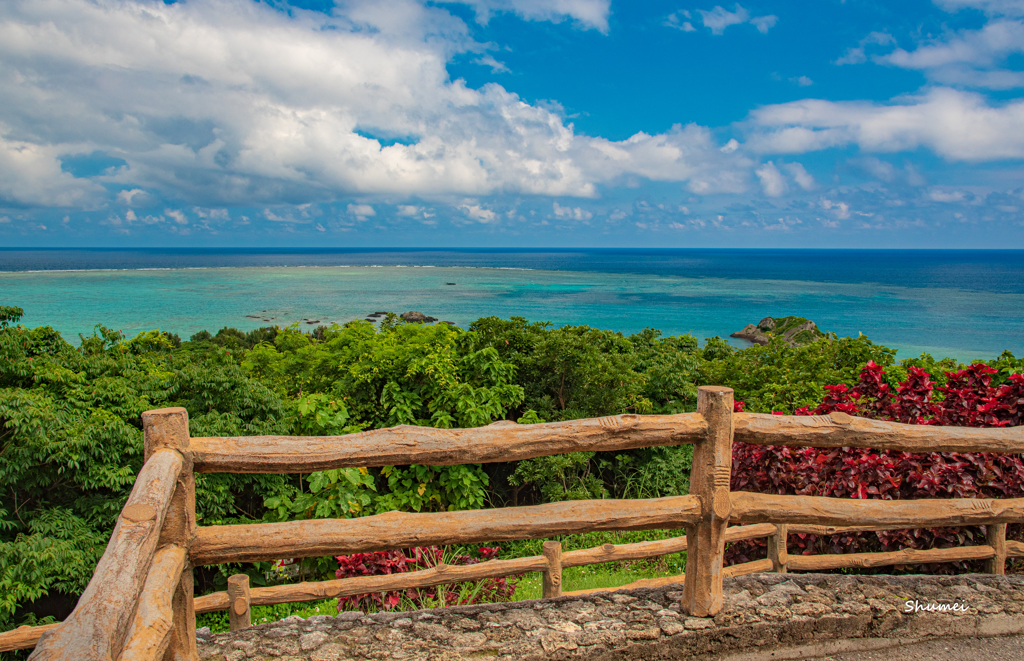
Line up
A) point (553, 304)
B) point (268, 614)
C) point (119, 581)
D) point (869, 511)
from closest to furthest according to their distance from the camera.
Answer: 1. point (119, 581)
2. point (869, 511)
3. point (268, 614)
4. point (553, 304)

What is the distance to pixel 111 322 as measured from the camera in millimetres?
41406

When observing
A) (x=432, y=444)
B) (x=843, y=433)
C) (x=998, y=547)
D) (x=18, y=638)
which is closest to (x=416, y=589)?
(x=18, y=638)

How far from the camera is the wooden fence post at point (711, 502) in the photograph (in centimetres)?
287

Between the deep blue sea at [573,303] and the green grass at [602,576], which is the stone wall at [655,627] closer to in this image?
the green grass at [602,576]

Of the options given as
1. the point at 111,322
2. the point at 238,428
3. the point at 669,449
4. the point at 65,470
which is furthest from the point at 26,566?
the point at 111,322

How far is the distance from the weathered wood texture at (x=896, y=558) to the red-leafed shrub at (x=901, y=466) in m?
0.19

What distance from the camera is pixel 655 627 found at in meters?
2.91

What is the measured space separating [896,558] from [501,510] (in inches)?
119

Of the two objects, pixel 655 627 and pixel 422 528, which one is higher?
pixel 422 528

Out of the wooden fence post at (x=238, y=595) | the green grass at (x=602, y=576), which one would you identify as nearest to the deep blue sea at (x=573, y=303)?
the green grass at (x=602, y=576)

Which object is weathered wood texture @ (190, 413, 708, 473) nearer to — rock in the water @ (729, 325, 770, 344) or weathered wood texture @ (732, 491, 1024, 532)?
weathered wood texture @ (732, 491, 1024, 532)

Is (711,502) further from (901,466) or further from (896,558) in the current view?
(901,466)

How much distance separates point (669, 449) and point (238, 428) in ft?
17.5

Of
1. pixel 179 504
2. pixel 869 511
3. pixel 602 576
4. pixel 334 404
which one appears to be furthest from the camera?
pixel 334 404
